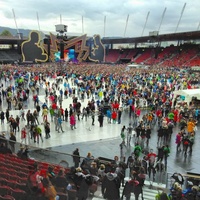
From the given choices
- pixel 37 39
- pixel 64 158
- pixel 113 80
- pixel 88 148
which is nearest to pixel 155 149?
pixel 88 148

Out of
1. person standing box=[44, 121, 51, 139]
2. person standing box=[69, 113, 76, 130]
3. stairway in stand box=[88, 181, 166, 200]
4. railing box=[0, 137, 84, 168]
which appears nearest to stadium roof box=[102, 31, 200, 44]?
person standing box=[69, 113, 76, 130]

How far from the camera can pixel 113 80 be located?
102 ft

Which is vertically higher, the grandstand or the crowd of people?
the grandstand

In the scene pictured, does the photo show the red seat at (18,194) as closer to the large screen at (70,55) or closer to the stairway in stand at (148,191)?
the stairway in stand at (148,191)

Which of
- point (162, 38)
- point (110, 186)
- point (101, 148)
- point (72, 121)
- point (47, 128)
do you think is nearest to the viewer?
point (110, 186)

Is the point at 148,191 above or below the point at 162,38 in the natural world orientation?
below

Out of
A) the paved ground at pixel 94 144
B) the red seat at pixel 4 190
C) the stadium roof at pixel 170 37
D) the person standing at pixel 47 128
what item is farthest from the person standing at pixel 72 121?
the stadium roof at pixel 170 37

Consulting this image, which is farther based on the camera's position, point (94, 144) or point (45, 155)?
point (94, 144)

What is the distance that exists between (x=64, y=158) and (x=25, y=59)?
54.3 m

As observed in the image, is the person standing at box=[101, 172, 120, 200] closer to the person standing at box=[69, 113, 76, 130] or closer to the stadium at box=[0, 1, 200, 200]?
the stadium at box=[0, 1, 200, 200]

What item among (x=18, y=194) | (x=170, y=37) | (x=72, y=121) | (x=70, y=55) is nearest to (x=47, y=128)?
(x=72, y=121)

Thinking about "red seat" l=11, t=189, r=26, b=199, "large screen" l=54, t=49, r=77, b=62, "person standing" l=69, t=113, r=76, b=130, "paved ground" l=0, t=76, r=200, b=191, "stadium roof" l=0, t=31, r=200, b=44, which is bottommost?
"paved ground" l=0, t=76, r=200, b=191

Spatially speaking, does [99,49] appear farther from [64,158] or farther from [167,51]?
[64,158]

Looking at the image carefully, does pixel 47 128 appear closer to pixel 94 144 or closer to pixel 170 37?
pixel 94 144
